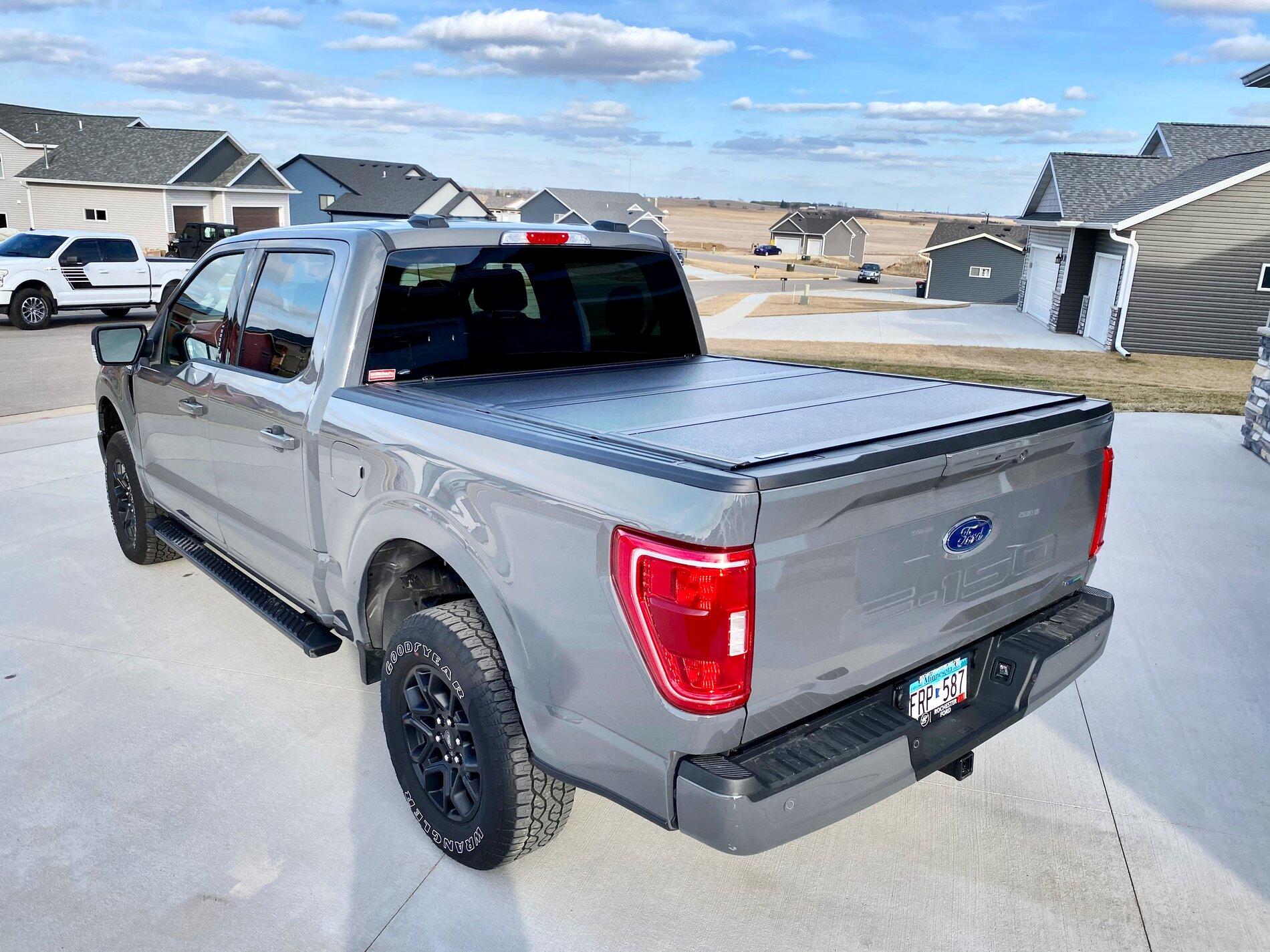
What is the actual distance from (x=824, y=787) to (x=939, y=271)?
48.2 m

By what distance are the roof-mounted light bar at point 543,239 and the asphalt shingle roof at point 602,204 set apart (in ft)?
233

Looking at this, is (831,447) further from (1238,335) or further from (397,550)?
(1238,335)

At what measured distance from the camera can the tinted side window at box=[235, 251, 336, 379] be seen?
3719 millimetres

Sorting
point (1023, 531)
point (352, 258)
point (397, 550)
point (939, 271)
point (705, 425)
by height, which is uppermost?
point (352, 258)

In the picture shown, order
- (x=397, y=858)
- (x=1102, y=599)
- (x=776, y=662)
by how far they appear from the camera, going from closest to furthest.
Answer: (x=776, y=662) → (x=397, y=858) → (x=1102, y=599)

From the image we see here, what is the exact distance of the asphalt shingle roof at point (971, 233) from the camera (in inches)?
1852

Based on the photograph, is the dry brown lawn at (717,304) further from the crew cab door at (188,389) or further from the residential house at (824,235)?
the residential house at (824,235)

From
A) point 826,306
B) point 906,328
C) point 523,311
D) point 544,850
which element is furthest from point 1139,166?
point 544,850

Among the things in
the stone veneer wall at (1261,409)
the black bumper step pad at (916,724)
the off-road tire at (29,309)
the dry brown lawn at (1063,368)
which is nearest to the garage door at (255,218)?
the off-road tire at (29,309)

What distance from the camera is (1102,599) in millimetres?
3436

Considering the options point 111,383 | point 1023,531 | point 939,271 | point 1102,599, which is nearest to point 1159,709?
point 1102,599

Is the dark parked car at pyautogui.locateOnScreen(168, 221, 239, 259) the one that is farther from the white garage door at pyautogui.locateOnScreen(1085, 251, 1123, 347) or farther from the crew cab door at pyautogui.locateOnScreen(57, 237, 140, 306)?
the white garage door at pyautogui.locateOnScreen(1085, 251, 1123, 347)

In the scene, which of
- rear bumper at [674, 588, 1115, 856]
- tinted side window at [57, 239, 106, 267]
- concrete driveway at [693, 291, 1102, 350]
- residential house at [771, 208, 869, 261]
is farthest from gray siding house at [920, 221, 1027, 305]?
residential house at [771, 208, 869, 261]

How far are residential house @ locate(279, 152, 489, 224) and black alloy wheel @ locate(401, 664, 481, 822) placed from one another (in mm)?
57095
